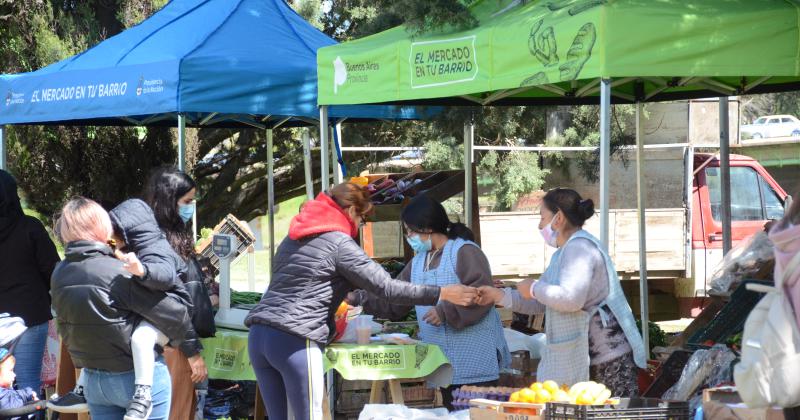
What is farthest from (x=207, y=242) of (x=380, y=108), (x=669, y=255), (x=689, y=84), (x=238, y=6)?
(x=669, y=255)

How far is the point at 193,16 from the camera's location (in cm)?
876

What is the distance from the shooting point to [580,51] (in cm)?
493

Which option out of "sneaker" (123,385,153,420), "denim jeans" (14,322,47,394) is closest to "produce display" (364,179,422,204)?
"denim jeans" (14,322,47,394)

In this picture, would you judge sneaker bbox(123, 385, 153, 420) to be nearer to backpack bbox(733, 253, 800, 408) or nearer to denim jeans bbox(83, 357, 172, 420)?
denim jeans bbox(83, 357, 172, 420)

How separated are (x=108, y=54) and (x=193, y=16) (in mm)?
794

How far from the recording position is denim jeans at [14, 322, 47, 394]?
20.2 ft

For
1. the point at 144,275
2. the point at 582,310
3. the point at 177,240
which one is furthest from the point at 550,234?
the point at 177,240

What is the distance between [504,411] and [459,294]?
96 centimetres

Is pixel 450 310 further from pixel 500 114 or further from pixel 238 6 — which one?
pixel 500 114

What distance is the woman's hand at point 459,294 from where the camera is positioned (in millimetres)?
5055

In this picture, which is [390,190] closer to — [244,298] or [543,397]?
[244,298]

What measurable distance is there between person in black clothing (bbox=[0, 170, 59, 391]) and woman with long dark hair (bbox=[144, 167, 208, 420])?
115 cm

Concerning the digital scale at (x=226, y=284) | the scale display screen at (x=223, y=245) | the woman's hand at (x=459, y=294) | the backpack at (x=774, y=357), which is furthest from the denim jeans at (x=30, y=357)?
the backpack at (x=774, y=357)

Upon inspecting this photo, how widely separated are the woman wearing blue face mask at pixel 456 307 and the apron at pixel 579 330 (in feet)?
2.17
